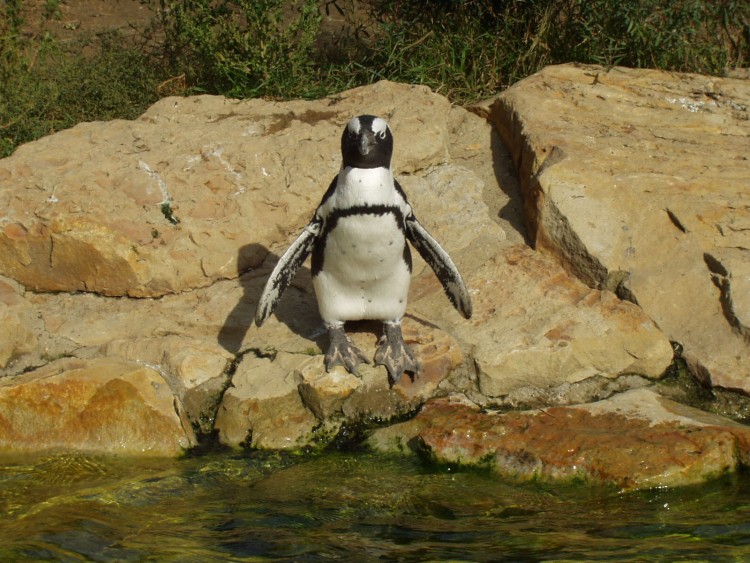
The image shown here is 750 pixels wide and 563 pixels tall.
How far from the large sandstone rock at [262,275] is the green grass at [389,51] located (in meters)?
0.50

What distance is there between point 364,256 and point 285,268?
0.40 metres

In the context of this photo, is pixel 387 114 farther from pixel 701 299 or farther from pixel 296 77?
pixel 701 299

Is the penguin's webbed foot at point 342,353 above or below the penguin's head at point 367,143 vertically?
below

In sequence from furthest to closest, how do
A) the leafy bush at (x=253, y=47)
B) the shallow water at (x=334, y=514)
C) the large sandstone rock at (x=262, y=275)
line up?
1. the leafy bush at (x=253, y=47)
2. the large sandstone rock at (x=262, y=275)
3. the shallow water at (x=334, y=514)

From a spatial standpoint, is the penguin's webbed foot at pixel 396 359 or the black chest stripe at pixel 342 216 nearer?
the black chest stripe at pixel 342 216

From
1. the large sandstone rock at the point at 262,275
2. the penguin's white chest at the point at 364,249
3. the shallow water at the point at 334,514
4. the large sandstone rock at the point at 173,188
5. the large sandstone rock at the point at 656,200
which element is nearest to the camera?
the shallow water at the point at 334,514

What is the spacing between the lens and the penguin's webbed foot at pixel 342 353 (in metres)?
4.39

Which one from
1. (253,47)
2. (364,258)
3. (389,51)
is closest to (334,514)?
(364,258)

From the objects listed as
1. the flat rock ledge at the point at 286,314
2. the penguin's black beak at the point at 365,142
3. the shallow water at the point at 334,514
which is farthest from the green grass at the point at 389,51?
the shallow water at the point at 334,514

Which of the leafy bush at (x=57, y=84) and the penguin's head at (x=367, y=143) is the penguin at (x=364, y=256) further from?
the leafy bush at (x=57, y=84)

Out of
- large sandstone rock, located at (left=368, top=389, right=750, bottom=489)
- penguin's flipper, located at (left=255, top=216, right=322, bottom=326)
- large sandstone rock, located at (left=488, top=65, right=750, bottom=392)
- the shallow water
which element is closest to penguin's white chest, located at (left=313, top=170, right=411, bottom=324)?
penguin's flipper, located at (left=255, top=216, right=322, bottom=326)

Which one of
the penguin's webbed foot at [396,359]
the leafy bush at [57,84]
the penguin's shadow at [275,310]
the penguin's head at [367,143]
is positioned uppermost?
the leafy bush at [57,84]

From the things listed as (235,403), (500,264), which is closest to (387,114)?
(500,264)

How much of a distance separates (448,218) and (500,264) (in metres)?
0.58
